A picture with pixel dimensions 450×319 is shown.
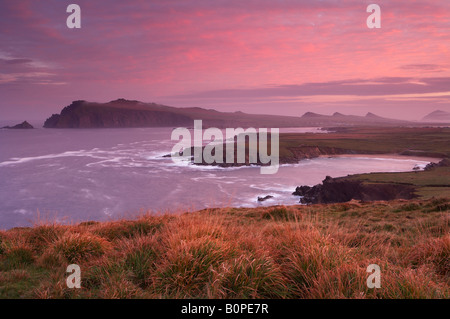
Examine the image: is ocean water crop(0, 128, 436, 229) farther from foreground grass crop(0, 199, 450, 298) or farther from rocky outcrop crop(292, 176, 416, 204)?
foreground grass crop(0, 199, 450, 298)

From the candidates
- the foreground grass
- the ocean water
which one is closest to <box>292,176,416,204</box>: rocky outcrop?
the ocean water

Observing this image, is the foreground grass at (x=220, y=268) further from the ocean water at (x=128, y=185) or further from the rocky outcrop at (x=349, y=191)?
the rocky outcrop at (x=349, y=191)

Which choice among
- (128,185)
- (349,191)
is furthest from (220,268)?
(128,185)

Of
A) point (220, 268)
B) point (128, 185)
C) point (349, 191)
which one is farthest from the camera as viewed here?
point (128, 185)

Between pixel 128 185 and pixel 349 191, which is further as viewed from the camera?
pixel 128 185

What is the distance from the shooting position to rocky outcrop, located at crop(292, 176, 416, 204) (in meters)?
41.6

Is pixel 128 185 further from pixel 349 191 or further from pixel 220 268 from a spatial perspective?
pixel 220 268

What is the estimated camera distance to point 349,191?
46.7 meters

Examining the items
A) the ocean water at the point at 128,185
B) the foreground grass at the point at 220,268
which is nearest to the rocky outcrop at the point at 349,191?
the ocean water at the point at 128,185

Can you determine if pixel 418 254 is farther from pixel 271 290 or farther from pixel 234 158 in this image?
pixel 234 158

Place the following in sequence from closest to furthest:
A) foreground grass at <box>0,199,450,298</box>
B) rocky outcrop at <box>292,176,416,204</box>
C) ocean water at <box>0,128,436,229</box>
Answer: foreground grass at <box>0,199,450,298</box> → rocky outcrop at <box>292,176,416,204</box> → ocean water at <box>0,128,436,229</box>
